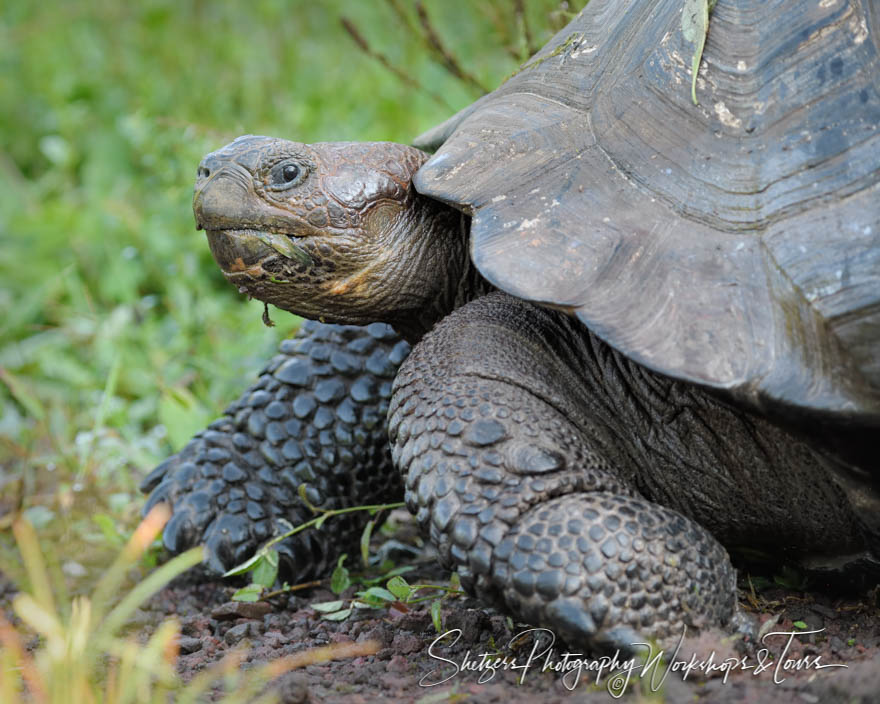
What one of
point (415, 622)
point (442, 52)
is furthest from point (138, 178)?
point (415, 622)

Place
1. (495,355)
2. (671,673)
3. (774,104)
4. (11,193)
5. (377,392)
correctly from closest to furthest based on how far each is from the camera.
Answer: (671,673) < (774,104) < (495,355) < (377,392) < (11,193)

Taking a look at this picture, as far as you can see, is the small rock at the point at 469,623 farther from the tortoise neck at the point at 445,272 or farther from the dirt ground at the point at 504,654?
the tortoise neck at the point at 445,272

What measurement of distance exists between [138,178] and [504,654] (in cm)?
548

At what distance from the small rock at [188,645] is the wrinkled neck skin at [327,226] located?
0.95 m

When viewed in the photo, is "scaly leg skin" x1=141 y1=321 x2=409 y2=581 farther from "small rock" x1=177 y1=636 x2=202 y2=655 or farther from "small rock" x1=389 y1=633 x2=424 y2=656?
"small rock" x1=389 y1=633 x2=424 y2=656

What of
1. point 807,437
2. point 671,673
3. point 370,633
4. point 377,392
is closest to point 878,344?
point 807,437

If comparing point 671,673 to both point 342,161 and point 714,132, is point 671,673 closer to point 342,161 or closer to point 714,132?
point 714,132

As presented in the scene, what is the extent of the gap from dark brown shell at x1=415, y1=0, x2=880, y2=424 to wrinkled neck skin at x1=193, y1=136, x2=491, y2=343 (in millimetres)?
225

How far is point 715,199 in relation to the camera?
7.42 feet

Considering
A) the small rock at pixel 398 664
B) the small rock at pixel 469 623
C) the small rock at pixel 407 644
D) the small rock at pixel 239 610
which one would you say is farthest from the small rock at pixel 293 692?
the small rock at pixel 239 610

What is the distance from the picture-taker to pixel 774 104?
91.4 inches

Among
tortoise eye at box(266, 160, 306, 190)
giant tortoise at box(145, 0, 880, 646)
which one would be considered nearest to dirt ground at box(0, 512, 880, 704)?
giant tortoise at box(145, 0, 880, 646)

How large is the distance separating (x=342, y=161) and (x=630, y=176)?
838 mm

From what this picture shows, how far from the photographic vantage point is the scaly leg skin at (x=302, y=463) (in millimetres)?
3119
